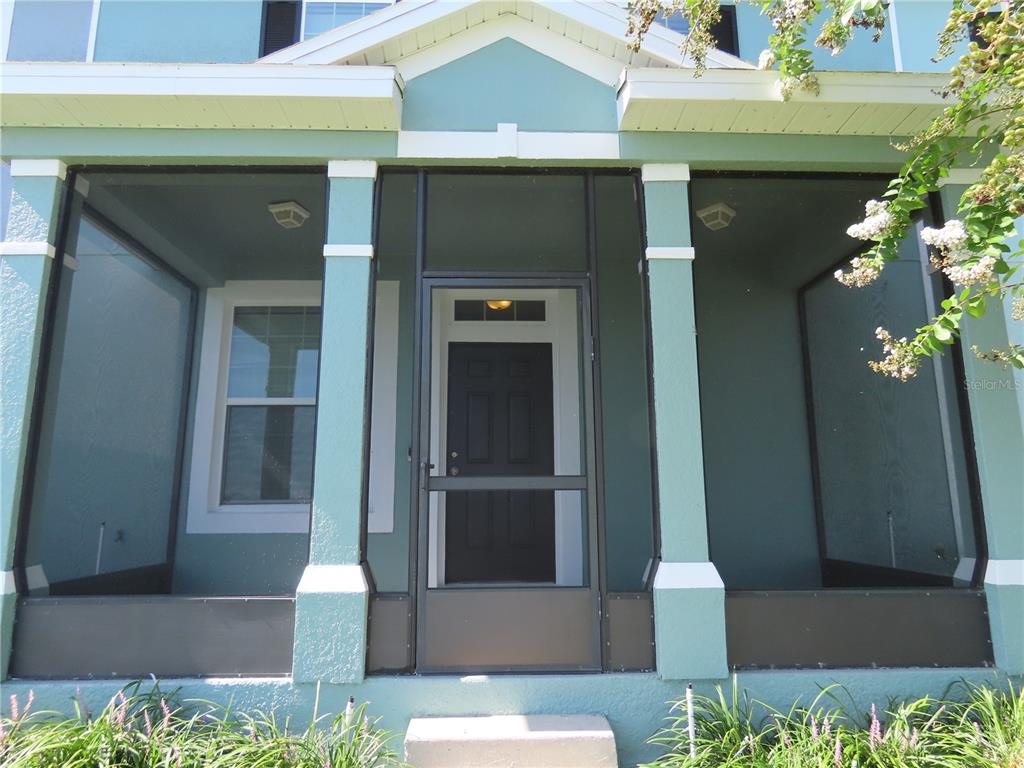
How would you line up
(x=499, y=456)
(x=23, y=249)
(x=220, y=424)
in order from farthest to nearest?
(x=499, y=456), (x=220, y=424), (x=23, y=249)

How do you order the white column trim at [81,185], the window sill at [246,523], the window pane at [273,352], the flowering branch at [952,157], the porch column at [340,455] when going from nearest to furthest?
the flowering branch at [952,157] → the porch column at [340,455] → the white column trim at [81,185] → the window sill at [246,523] → the window pane at [273,352]

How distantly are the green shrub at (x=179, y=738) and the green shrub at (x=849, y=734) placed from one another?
4.21ft

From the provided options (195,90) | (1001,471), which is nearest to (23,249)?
(195,90)

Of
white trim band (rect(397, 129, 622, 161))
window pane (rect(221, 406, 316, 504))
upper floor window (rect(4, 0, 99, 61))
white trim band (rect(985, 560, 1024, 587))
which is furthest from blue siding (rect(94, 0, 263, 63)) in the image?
white trim band (rect(985, 560, 1024, 587))

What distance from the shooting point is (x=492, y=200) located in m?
4.11

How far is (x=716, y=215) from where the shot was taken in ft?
14.2

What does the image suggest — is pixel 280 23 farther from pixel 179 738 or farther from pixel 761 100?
pixel 179 738

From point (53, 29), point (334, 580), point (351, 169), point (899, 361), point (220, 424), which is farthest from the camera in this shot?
point (220, 424)

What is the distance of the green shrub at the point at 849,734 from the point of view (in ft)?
8.50

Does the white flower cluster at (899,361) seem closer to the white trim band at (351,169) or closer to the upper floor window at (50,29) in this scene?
the white trim band at (351,169)

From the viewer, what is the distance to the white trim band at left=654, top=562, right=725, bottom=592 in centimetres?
313

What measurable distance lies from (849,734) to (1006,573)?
1.20 metres

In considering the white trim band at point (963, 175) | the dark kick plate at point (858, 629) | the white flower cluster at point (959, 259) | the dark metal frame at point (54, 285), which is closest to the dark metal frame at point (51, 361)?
the dark metal frame at point (54, 285)

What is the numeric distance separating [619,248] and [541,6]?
5.94ft
